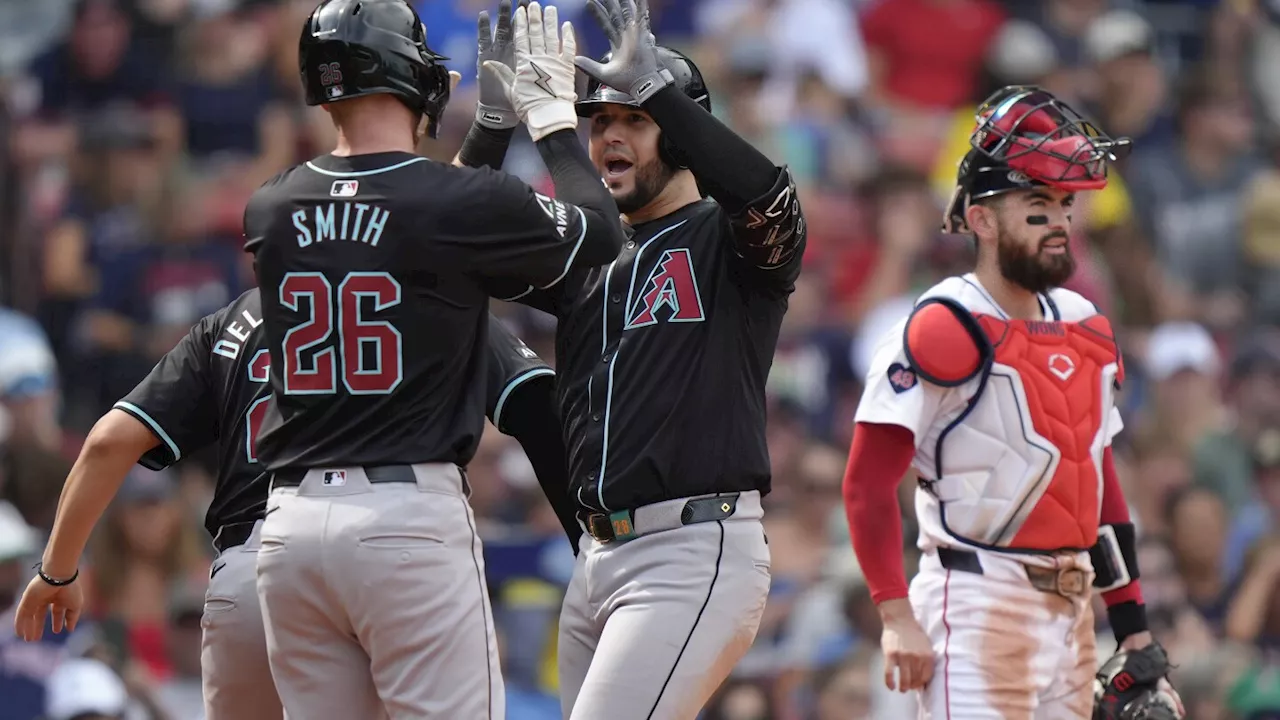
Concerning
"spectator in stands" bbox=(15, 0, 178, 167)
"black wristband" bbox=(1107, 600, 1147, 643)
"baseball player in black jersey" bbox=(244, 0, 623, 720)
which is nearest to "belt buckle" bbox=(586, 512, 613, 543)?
"baseball player in black jersey" bbox=(244, 0, 623, 720)

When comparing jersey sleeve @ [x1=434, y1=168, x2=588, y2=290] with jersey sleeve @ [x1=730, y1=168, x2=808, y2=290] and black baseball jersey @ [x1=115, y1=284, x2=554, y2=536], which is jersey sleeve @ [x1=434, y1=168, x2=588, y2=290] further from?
Result: black baseball jersey @ [x1=115, y1=284, x2=554, y2=536]

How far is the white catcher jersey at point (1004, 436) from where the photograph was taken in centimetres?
507

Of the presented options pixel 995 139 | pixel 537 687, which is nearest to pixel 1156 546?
pixel 537 687

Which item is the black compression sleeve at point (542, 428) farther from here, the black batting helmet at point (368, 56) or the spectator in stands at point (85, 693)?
the spectator in stands at point (85, 693)

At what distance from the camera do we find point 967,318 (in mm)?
5121

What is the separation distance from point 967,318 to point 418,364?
1.62 meters

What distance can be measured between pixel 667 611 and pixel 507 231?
1.04 m

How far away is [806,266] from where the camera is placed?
36.0 feet

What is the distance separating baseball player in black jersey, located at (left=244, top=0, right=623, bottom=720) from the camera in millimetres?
4230

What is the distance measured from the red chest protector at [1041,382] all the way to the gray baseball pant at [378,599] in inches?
57.6

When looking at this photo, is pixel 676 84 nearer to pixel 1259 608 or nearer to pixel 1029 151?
pixel 1029 151

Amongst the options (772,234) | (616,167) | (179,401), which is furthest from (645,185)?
(179,401)

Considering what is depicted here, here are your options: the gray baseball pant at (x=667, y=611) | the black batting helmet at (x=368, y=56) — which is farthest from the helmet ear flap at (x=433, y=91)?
the gray baseball pant at (x=667, y=611)

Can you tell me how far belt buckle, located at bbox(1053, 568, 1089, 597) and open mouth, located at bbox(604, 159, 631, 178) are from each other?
1594mm
